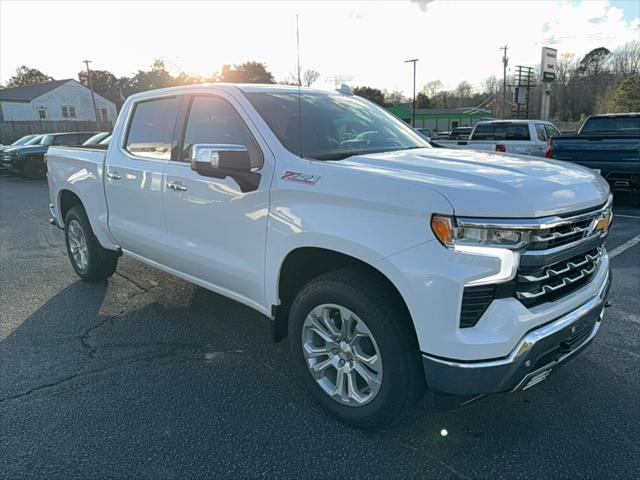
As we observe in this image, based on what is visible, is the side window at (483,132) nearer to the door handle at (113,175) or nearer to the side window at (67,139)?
the door handle at (113,175)

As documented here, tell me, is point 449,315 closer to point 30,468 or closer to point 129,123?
point 30,468

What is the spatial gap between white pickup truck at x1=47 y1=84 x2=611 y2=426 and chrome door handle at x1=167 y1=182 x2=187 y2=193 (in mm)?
21

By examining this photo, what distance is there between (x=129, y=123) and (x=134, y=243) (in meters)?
1.11

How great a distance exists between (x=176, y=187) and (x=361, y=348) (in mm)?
1877

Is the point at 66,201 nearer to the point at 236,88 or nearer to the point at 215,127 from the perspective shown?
the point at 215,127

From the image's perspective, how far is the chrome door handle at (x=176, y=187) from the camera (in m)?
3.63

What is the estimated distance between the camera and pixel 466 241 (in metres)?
2.21

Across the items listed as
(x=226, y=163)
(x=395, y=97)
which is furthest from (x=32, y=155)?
(x=395, y=97)

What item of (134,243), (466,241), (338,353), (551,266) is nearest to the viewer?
(466,241)

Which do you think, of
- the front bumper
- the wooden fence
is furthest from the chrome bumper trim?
the wooden fence

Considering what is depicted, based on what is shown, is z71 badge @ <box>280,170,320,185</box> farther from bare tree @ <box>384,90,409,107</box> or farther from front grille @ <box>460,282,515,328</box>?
bare tree @ <box>384,90,409,107</box>

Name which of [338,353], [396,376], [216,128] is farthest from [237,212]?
[396,376]

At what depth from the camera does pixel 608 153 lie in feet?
32.0

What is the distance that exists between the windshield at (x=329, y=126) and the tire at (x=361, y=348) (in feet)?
2.84
